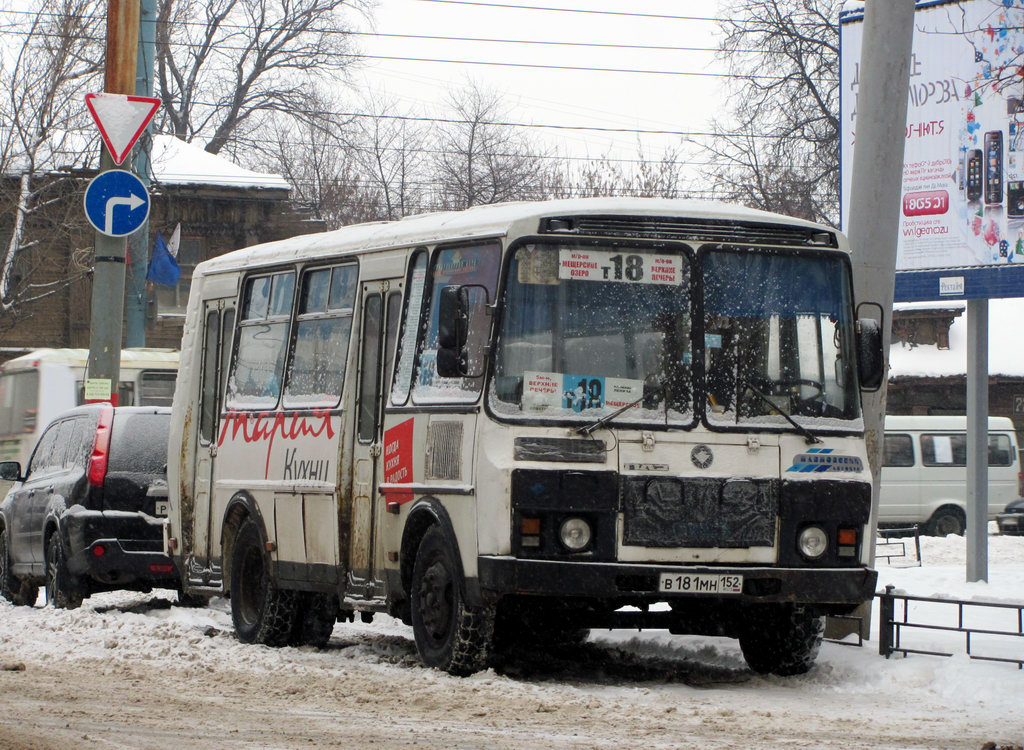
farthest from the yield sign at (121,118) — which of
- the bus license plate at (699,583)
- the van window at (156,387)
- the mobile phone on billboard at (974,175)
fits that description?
the van window at (156,387)

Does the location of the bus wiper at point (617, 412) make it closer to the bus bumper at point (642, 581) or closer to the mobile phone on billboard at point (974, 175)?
the bus bumper at point (642, 581)

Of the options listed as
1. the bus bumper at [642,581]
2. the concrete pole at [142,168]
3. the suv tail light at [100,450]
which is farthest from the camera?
the concrete pole at [142,168]

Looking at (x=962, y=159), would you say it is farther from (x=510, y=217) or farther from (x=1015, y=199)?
(x=510, y=217)

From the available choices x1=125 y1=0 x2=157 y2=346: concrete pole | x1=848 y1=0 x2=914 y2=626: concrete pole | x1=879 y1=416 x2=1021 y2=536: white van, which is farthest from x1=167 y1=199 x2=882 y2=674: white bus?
x1=879 y1=416 x2=1021 y2=536: white van

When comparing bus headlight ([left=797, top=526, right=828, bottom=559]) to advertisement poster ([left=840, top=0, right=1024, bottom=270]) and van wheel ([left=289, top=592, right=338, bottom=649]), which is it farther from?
advertisement poster ([left=840, top=0, right=1024, bottom=270])

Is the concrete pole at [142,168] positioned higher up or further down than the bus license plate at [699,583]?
higher up

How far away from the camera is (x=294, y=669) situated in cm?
998

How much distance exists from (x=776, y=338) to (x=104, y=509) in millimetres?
6433

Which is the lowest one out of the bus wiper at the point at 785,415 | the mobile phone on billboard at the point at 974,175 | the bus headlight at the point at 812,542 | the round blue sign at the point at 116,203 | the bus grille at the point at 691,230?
the bus headlight at the point at 812,542

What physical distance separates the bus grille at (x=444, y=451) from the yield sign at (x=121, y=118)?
6556 millimetres

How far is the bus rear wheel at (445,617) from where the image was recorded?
9.56 m

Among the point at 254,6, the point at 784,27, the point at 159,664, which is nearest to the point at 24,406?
the point at 784,27

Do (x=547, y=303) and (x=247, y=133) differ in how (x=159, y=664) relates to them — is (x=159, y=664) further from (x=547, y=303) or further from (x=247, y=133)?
(x=247, y=133)

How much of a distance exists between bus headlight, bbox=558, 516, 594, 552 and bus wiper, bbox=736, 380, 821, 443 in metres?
1.16
